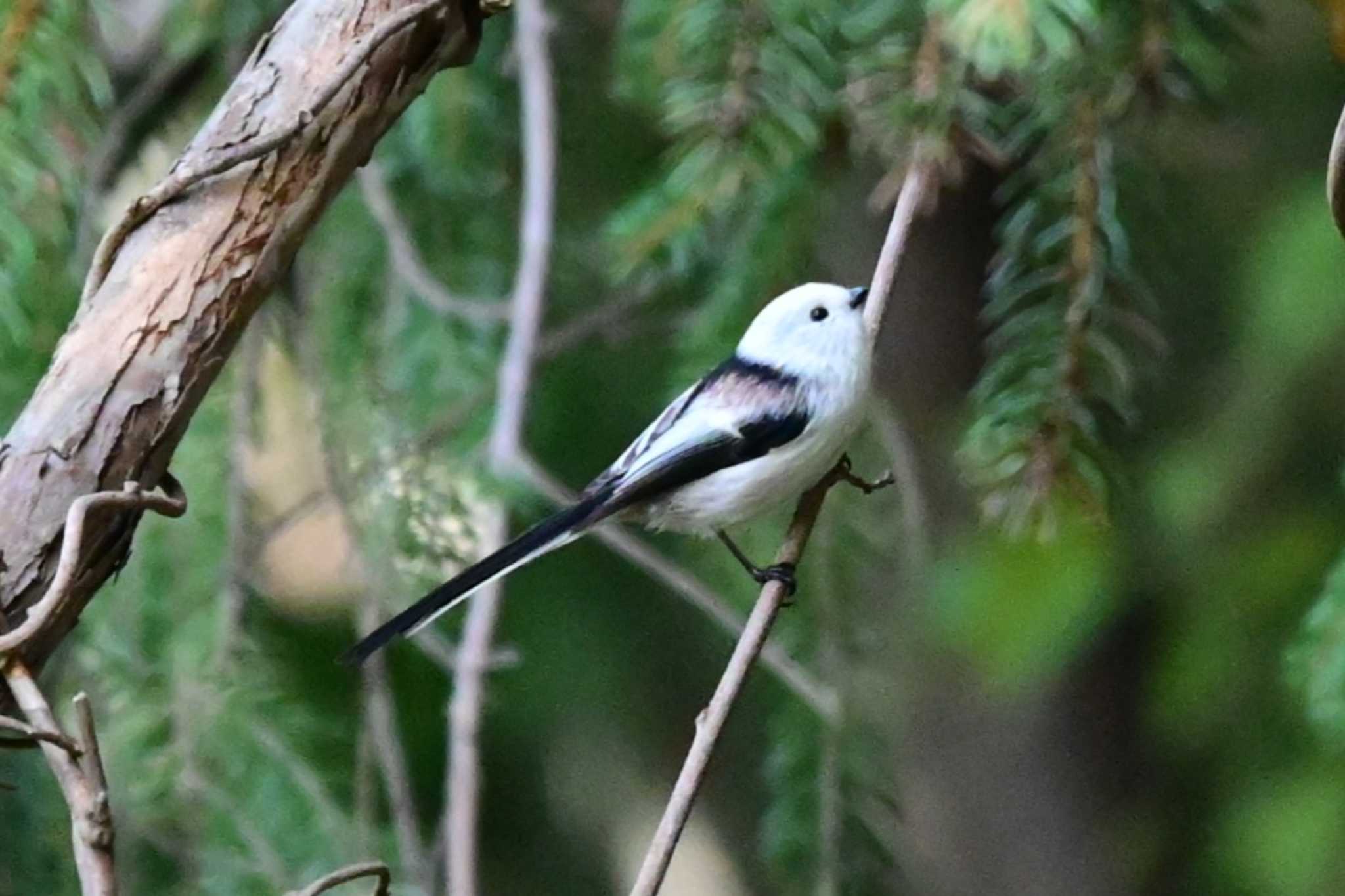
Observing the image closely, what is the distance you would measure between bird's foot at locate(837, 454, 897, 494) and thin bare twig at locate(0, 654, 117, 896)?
392 millimetres

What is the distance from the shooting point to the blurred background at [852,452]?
69 cm

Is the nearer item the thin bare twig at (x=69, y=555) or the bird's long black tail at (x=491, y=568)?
the thin bare twig at (x=69, y=555)

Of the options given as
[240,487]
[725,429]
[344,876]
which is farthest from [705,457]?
[344,876]

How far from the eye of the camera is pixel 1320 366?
2.65 feet

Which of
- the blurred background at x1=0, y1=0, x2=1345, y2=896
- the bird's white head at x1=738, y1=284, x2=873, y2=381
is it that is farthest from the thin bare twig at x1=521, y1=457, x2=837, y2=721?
the bird's white head at x1=738, y1=284, x2=873, y2=381

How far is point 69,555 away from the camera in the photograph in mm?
436

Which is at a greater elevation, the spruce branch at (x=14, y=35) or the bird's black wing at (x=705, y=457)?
the spruce branch at (x=14, y=35)

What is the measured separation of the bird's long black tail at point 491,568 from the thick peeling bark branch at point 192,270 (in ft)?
0.46

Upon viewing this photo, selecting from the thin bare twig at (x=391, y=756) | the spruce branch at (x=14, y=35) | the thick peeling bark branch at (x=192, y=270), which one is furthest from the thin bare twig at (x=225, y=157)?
the thin bare twig at (x=391, y=756)

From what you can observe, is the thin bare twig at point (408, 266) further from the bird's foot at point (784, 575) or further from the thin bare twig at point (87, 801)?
the thin bare twig at point (87, 801)

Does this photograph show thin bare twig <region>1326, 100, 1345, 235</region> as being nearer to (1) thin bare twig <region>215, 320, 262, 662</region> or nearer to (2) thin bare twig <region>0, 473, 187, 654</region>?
(2) thin bare twig <region>0, 473, 187, 654</region>

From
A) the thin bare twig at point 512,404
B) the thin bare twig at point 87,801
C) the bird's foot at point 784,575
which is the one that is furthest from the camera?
the thin bare twig at point 512,404

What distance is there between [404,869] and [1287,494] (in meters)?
0.55

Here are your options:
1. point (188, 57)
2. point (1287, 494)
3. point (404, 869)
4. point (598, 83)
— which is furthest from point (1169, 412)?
point (188, 57)
